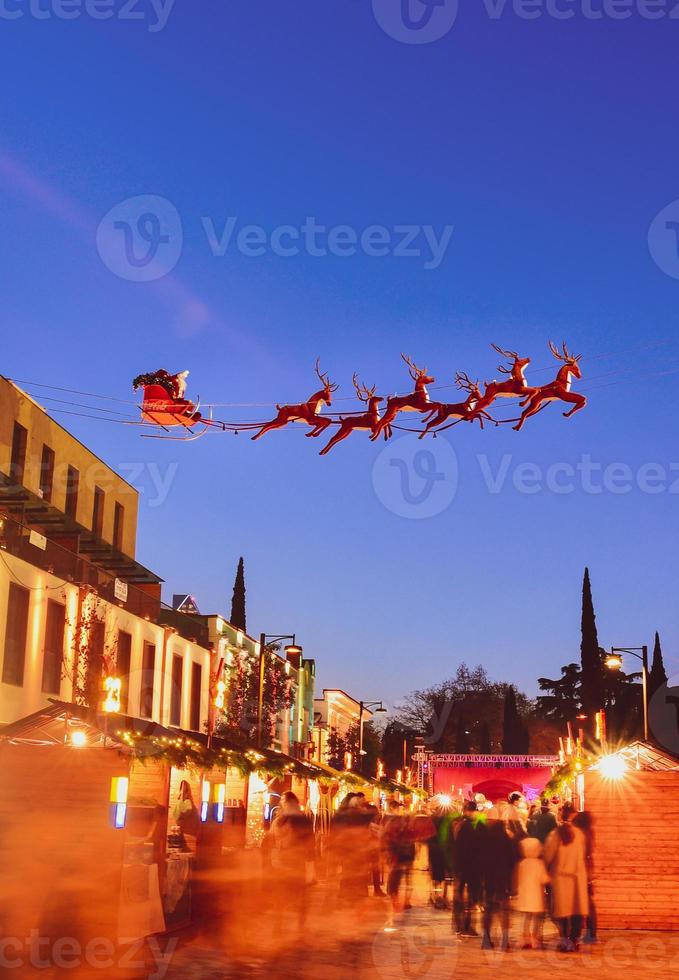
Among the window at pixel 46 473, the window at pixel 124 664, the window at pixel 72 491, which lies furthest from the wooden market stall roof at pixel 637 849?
the window at pixel 72 491

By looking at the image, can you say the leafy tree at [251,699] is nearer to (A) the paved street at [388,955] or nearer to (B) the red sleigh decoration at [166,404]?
(A) the paved street at [388,955]

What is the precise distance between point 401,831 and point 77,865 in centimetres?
652

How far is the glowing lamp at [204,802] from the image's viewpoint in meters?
19.6

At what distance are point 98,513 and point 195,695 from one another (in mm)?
8185

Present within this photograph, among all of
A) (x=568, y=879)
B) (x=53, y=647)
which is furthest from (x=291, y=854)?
(x=53, y=647)

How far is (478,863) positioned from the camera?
1549cm

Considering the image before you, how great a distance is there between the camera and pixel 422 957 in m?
13.5

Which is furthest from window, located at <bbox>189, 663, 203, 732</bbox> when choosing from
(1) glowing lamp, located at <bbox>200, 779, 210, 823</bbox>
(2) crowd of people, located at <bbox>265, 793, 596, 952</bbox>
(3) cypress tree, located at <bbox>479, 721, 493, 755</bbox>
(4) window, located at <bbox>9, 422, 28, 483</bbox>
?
(3) cypress tree, located at <bbox>479, 721, 493, 755</bbox>

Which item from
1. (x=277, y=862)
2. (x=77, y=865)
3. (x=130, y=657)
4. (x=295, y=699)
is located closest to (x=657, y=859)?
(x=277, y=862)

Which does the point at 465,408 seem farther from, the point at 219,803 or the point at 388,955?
the point at 219,803

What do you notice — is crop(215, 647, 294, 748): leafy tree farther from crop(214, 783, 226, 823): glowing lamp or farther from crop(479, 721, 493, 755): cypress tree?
crop(479, 721, 493, 755): cypress tree

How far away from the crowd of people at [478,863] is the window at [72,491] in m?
20.9

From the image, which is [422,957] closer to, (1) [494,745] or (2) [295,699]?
(2) [295,699]

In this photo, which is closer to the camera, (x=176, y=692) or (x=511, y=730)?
(x=176, y=692)
